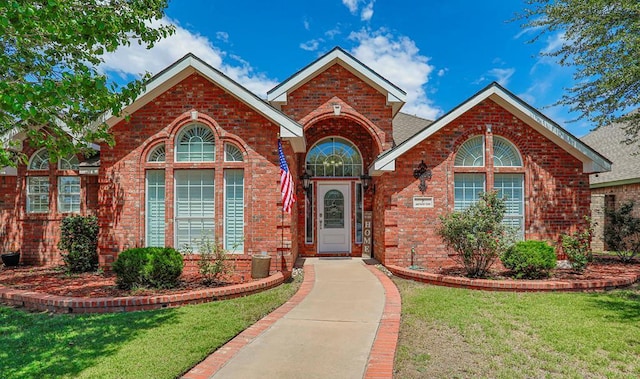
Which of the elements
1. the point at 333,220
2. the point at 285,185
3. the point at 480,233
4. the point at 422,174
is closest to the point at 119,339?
the point at 285,185

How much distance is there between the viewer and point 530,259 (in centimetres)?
838

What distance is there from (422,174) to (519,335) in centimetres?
553

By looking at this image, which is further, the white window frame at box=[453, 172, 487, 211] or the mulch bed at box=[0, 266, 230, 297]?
the white window frame at box=[453, 172, 487, 211]

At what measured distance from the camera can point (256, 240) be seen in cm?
896

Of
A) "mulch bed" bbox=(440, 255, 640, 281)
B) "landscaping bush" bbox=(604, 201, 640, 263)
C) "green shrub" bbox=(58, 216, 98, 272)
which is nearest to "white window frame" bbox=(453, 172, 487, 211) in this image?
"mulch bed" bbox=(440, 255, 640, 281)

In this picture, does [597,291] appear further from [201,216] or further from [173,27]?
[173,27]

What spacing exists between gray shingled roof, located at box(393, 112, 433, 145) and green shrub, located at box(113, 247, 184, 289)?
8514 mm

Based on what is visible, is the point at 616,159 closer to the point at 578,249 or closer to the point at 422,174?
the point at 578,249

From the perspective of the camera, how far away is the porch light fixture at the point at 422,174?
401 inches

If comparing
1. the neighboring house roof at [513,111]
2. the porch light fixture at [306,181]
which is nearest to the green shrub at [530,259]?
the neighboring house roof at [513,111]

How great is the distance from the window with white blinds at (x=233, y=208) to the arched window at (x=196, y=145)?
2.38 feet

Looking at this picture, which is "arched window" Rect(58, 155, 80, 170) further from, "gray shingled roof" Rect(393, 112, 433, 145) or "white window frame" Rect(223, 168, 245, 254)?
"gray shingled roof" Rect(393, 112, 433, 145)

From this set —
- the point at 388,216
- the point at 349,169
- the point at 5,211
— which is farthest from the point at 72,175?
the point at 388,216

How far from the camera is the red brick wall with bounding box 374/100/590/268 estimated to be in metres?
10.1
